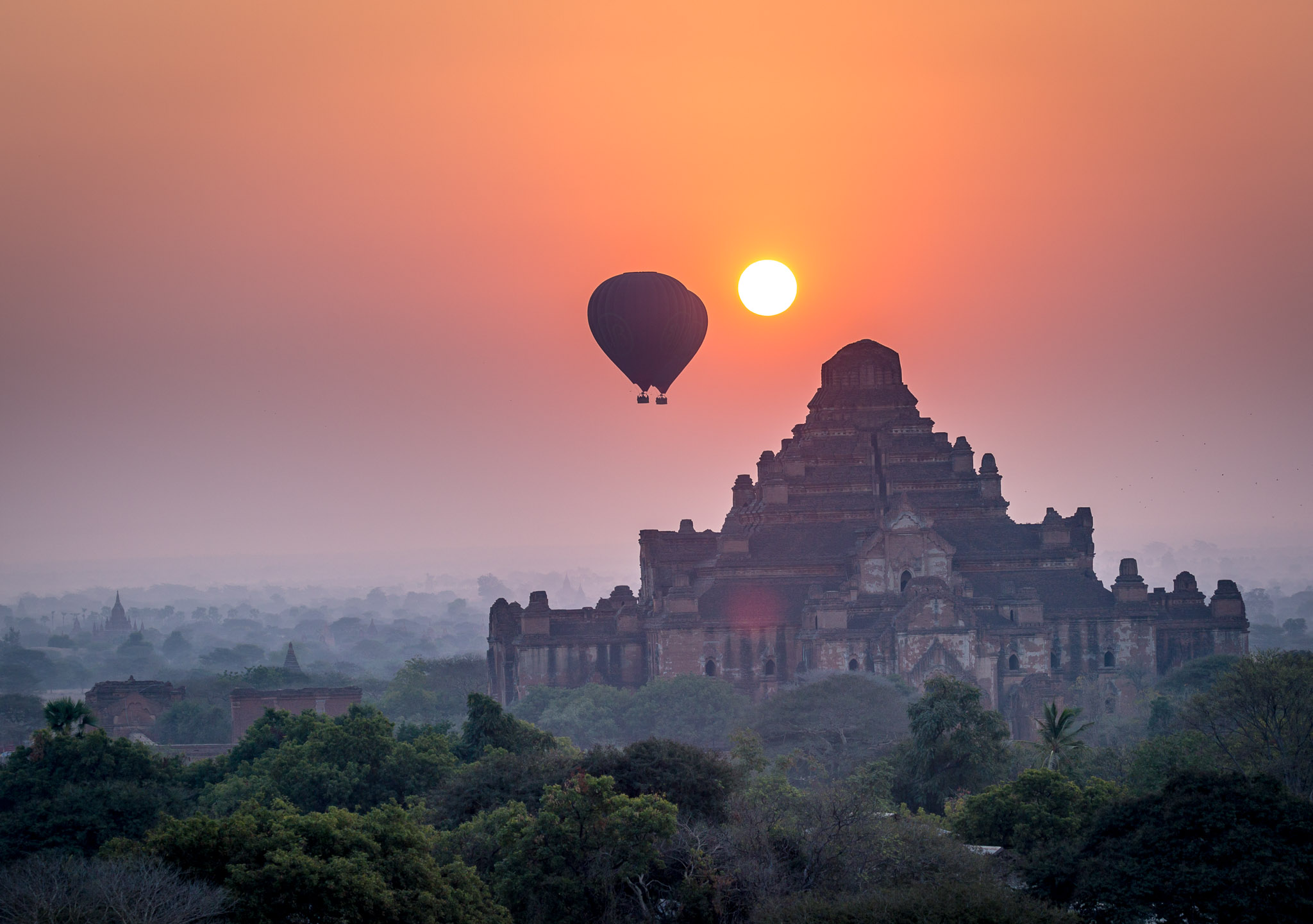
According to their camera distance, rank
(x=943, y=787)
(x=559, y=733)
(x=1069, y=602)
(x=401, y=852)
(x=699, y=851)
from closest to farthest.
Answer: (x=401, y=852), (x=699, y=851), (x=943, y=787), (x=559, y=733), (x=1069, y=602)

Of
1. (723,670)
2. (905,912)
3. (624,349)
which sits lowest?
(905,912)

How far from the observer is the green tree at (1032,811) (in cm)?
4078

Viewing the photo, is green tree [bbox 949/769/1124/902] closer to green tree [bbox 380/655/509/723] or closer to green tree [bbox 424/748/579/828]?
green tree [bbox 424/748/579/828]

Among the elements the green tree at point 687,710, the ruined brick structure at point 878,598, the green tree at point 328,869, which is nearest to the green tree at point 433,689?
the ruined brick structure at point 878,598

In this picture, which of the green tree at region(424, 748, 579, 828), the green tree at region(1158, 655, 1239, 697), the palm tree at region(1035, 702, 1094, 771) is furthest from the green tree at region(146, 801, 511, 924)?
the green tree at region(1158, 655, 1239, 697)

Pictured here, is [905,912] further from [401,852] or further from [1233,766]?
[1233,766]

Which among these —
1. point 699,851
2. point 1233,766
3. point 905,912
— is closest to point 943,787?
point 1233,766

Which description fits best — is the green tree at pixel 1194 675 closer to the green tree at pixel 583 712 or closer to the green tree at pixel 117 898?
the green tree at pixel 583 712

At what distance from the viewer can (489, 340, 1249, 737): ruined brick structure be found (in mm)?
78125

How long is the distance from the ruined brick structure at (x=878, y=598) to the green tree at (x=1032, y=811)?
32544mm

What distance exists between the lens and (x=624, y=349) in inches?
2840

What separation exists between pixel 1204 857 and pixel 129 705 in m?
73.2

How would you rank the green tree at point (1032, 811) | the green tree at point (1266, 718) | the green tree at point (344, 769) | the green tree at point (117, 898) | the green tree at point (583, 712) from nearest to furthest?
the green tree at point (117, 898) → the green tree at point (1032, 811) → the green tree at point (1266, 718) → the green tree at point (344, 769) → the green tree at point (583, 712)

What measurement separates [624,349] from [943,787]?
80.1 feet
